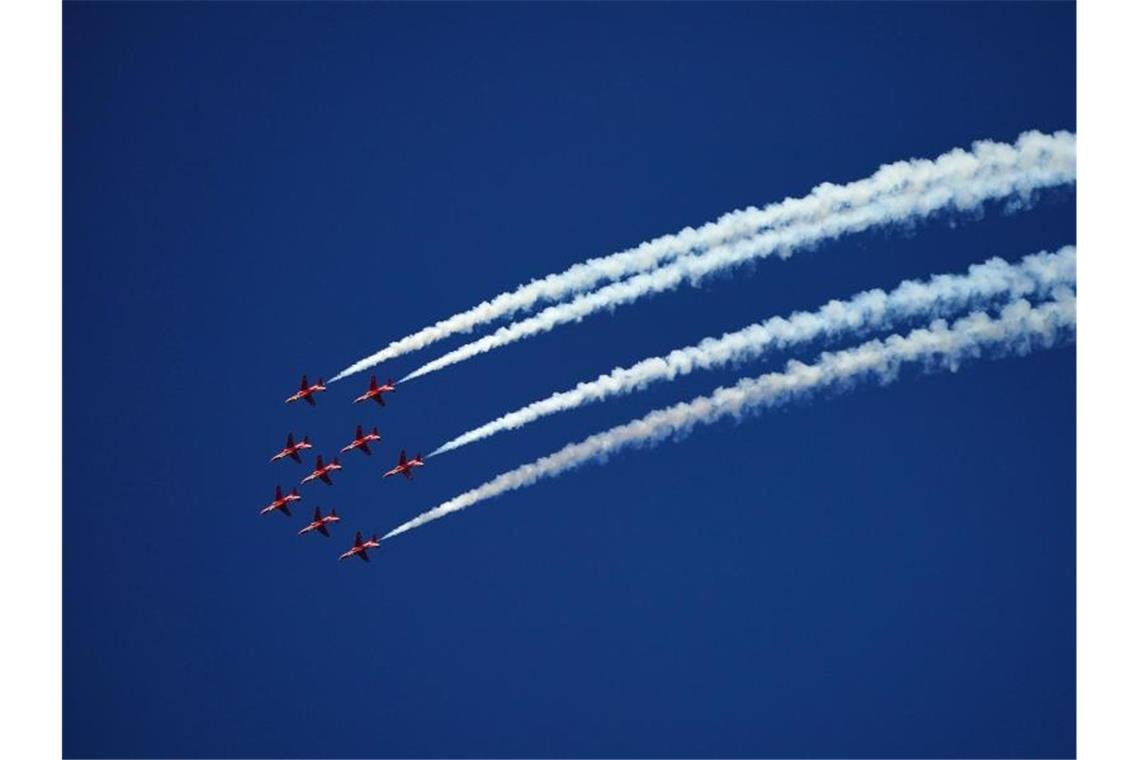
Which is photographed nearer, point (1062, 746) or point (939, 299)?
point (939, 299)

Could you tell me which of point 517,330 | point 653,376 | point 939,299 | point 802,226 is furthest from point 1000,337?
point 517,330

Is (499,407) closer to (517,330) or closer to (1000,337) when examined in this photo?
(517,330)

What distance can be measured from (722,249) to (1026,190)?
20.7 ft

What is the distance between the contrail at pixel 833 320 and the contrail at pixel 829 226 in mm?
1217

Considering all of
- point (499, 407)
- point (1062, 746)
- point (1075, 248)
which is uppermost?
point (499, 407)

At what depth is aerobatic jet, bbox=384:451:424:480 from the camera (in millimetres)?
51438

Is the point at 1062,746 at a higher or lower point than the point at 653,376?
lower

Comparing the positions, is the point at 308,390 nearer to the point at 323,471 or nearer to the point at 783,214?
the point at 323,471

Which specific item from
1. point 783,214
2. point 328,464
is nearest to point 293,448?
point 328,464

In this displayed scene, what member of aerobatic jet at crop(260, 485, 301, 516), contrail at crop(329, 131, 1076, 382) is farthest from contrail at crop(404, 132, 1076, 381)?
aerobatic jet at crop(260, 485, 301, 516)

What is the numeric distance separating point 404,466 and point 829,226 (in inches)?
508

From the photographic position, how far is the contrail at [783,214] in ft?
131

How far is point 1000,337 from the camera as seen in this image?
4100 cm

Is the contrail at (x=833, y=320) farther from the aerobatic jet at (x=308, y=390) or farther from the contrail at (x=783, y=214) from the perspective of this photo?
the aerobatic jet at (x=308, y=390)
